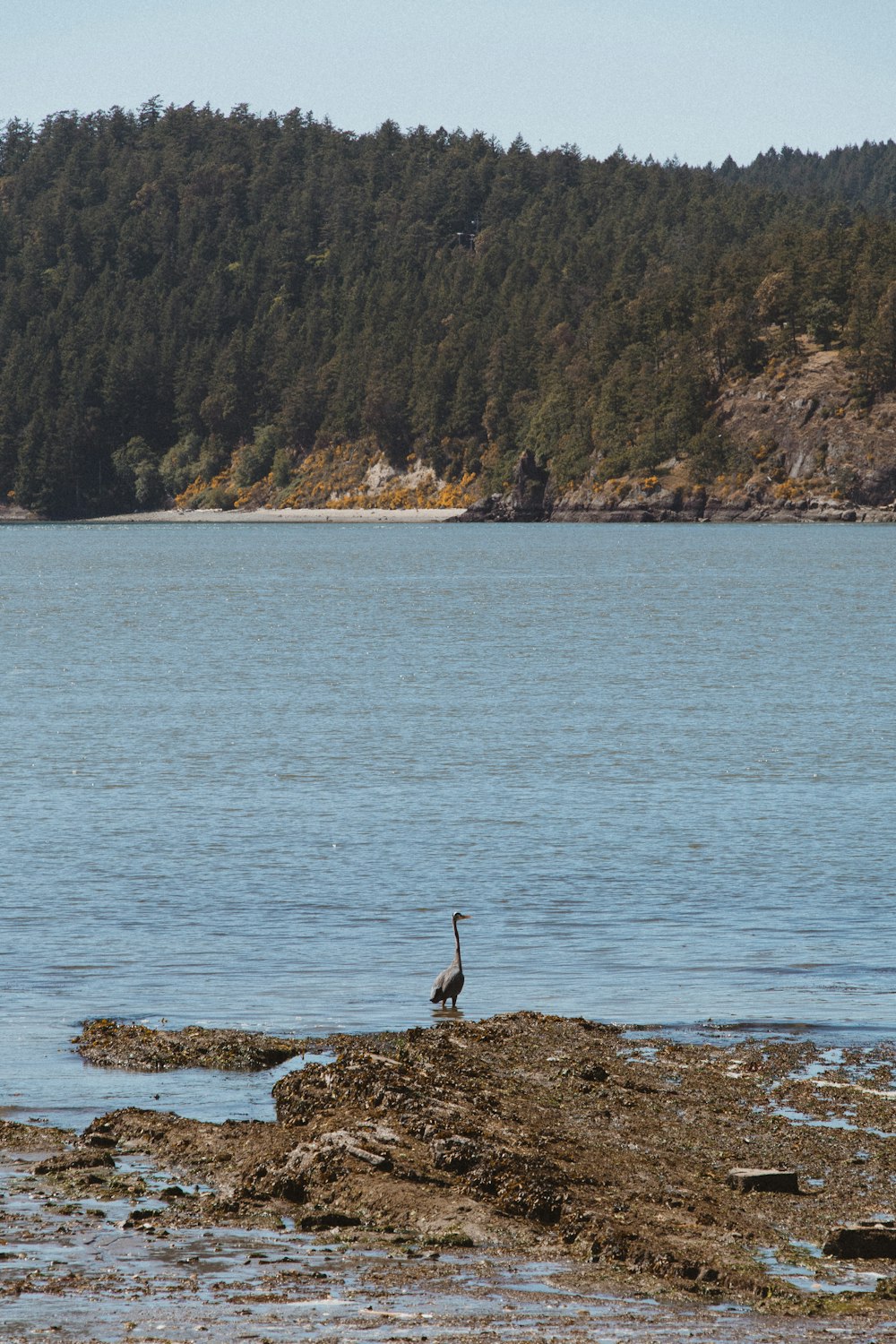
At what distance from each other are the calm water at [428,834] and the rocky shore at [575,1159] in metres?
1.32

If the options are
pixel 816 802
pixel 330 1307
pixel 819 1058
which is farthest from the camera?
pixel 816 802

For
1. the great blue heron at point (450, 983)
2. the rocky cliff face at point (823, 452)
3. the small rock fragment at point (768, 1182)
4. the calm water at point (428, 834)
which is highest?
the rocky cliff face at point (823, 452)

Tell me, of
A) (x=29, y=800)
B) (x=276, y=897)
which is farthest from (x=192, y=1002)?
(x=29, y=800)

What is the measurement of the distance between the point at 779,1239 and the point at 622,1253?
3.27ft

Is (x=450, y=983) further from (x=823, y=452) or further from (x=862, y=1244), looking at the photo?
(x=823, y=452)

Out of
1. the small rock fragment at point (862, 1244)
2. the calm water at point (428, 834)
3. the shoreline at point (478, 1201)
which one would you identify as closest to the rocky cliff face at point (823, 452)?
the calm water at point (428, 834)

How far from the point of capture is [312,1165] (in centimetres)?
1127

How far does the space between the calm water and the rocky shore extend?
132 cm

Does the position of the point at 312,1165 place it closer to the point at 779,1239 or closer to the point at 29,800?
the point at 779,1239

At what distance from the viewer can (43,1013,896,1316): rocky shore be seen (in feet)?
32.8

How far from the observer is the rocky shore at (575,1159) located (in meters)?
10.0

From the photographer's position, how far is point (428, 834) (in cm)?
2719

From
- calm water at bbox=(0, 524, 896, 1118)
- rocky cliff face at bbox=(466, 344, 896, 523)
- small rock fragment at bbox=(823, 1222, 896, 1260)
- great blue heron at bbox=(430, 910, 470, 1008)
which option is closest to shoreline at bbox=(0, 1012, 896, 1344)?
small rock fragment at bbox=(823, 1222, 896, 1260)

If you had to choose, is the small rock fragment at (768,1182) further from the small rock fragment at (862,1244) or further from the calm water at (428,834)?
the calm water at (428,834)
